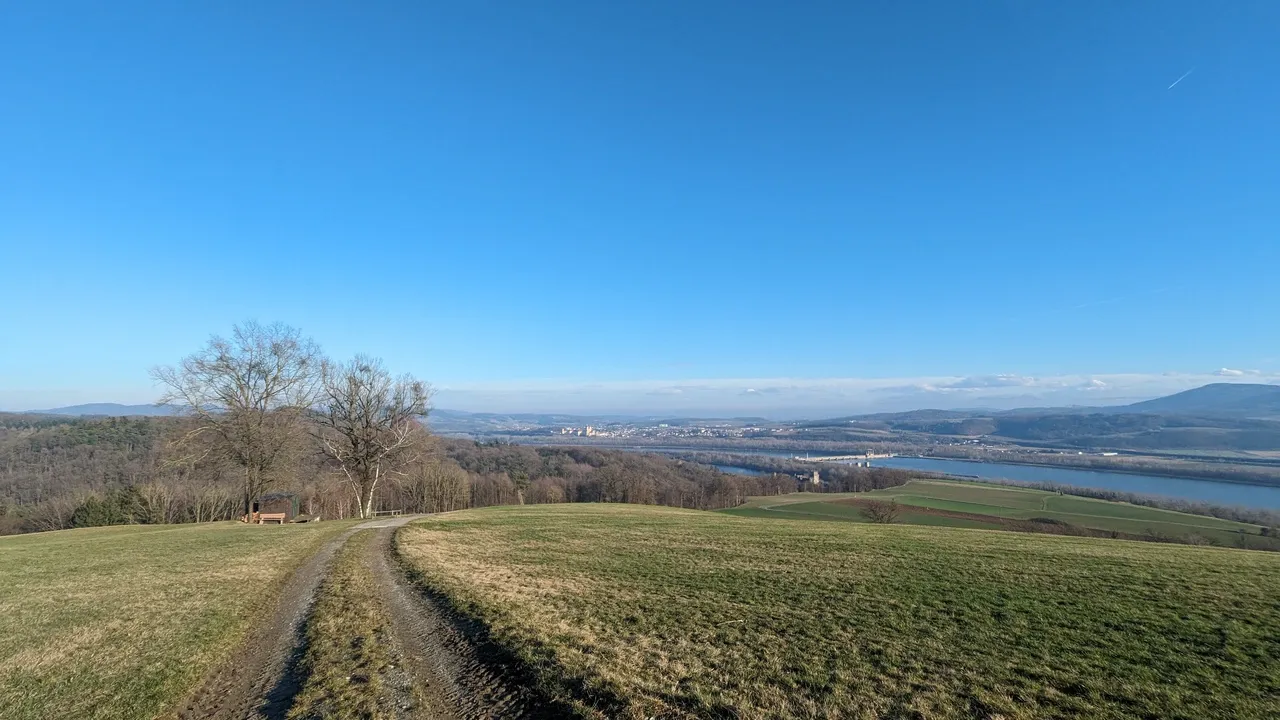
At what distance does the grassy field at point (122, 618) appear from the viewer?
7.24 meters

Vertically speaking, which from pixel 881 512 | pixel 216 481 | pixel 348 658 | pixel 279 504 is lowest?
pixel 881 512

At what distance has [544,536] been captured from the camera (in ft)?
71.6

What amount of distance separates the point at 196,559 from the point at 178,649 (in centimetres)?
1064

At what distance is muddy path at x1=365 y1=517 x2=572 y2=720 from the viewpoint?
6270mm

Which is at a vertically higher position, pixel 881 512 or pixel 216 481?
pixel 216 481

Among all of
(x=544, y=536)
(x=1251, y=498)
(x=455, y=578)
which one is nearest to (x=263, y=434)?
(x=544, y=536)

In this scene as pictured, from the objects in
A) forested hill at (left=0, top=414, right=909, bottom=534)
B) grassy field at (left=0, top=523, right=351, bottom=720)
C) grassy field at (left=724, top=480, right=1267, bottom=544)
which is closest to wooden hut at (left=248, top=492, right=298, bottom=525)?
forested hill at (left=0, top=414, right=909, bottom=534)

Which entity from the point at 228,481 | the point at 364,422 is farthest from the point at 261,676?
the point at 228,481

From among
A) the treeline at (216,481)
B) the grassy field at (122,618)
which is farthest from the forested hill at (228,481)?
the grassy field at (122,618)

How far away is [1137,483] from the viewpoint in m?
112

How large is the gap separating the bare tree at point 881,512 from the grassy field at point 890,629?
3481 cm

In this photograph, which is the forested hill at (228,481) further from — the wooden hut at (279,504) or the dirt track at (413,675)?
the dirt track at (413,675)

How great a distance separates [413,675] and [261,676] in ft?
8.44

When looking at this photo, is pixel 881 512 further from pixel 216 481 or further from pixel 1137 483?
pixel 1137 483
